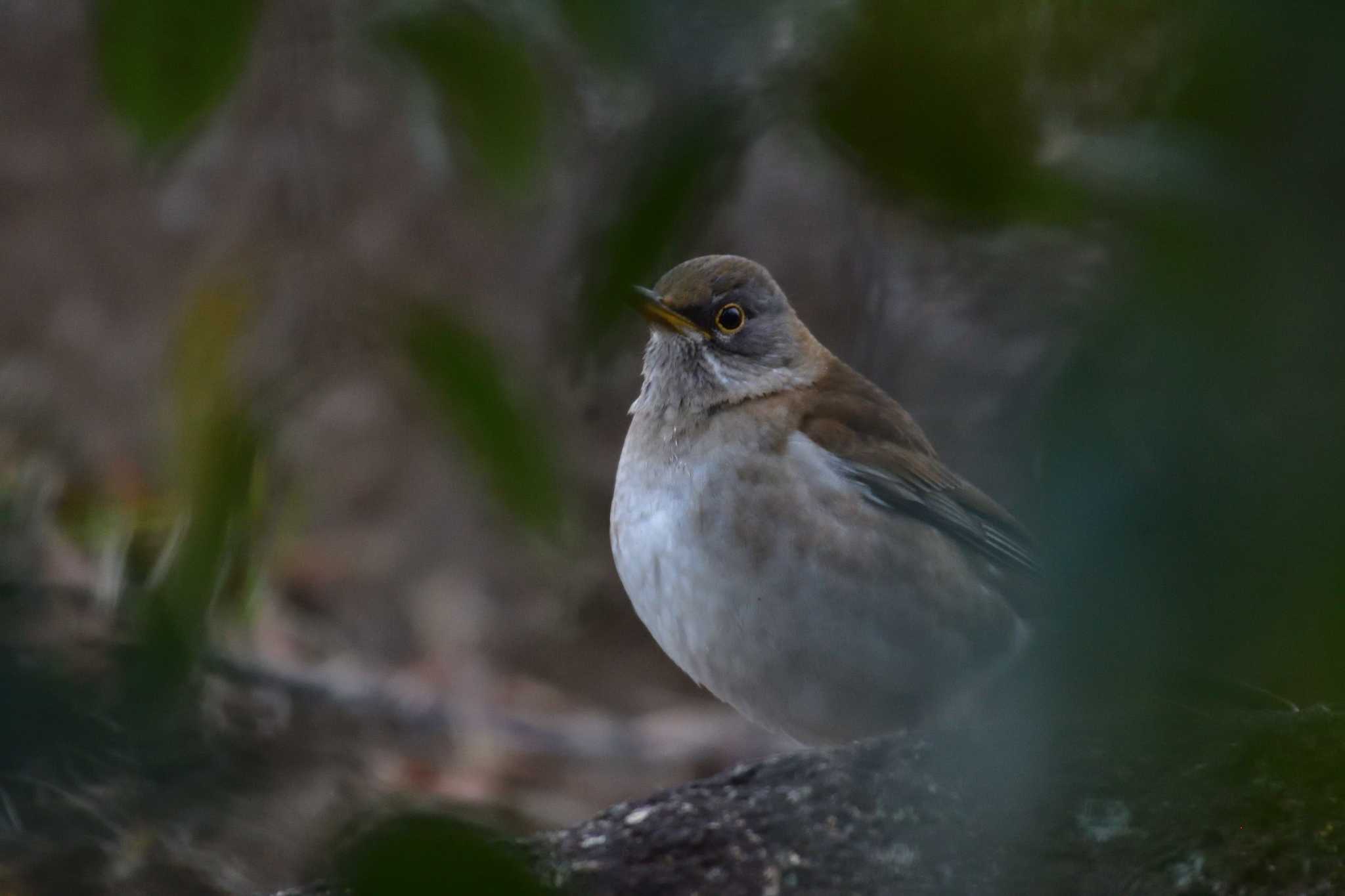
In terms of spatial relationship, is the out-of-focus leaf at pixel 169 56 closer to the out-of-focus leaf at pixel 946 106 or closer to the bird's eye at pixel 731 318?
the out-of-focus leaf at pixel 946 106

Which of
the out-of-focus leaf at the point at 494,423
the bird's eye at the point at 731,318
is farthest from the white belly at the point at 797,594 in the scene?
the out-of-focus leaf at the point at 494,423

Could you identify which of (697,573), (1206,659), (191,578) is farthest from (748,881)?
(1206,659)

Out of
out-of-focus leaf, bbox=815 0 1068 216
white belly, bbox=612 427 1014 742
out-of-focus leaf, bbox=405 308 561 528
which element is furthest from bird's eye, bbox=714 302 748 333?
out-of-focus leaf, bbox=815 0 1068 216

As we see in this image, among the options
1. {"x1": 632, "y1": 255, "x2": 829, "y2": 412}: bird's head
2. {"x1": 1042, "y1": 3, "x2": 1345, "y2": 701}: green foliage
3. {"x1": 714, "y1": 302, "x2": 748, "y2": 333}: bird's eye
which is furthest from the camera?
{"x1": 714, "y1": 302, "x2": 748, "y2": 333}: bird's eye

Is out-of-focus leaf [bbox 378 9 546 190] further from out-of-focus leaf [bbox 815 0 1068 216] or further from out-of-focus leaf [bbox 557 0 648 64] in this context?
out-of-focus leaf [bbox 815 0 1068 216]

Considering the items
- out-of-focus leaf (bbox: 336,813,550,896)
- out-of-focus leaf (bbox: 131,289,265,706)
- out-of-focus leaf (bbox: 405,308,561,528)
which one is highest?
out-of-focus leaf (bbox: 405,308,561,528)

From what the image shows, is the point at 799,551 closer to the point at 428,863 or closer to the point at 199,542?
the point at 199,542

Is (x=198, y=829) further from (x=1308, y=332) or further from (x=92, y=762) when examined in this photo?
(x=1308, y=332)

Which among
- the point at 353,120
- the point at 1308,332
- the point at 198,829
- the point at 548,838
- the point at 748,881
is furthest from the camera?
the point at 353,120
